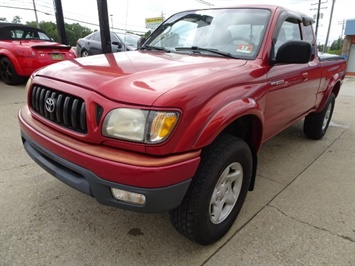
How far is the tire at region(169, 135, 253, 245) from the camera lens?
1788 millimetres

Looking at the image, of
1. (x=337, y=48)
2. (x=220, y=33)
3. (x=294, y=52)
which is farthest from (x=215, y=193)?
(x=337, y=48)

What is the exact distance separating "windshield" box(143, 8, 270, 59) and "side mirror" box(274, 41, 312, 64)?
0.22 m

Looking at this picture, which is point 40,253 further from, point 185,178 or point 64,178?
point 185,178

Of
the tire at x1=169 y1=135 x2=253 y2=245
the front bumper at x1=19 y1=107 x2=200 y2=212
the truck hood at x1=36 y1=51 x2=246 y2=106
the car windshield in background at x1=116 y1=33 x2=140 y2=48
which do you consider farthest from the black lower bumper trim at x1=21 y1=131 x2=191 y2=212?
the car windshield in background at x1=116 y1=33 x2=140 y2=48

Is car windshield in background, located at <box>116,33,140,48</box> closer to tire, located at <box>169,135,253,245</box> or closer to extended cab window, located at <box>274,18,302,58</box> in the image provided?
extended cab window, located at <box>274,18,302,58</box>

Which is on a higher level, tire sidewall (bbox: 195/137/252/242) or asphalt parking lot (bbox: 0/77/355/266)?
tire sidewall (bbox: 195/137/252/242)

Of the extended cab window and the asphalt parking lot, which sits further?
the extended cab window

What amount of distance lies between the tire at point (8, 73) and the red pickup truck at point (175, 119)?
16.9 feet

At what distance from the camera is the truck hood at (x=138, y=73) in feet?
5.46

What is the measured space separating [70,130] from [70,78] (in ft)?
1.17

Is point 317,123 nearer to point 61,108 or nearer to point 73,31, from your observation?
point 61,108

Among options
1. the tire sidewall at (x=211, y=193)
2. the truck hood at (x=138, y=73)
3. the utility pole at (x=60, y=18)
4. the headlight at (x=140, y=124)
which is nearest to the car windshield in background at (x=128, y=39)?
the utility pole at (x=60, y=18)

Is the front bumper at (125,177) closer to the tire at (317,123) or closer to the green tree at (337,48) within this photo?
the tire at (317,123)

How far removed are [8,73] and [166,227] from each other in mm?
6407
